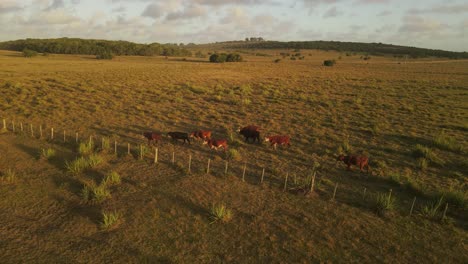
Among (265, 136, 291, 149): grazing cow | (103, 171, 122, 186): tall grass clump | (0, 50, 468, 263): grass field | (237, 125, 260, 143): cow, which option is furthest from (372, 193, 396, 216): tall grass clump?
(103, 171, 122, 186): tall grass clump

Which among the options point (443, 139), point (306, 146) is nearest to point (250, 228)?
point (306, 146)

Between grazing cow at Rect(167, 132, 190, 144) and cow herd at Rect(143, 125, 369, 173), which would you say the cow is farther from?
grazing cow at Rect(167, 132, 190, 144)

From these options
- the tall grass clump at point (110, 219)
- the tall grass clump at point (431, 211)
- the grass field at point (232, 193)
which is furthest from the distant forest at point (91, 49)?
the tall grass clump at point (431, 211)

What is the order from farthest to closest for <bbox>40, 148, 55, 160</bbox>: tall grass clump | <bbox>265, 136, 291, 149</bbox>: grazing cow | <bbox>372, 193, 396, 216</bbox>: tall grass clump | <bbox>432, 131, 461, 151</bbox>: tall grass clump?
<bbox>432, 131, 461, 151</bbox>: tall grass clump
<bbox>265, 136, 291, 149</bbox>: grazing cow
<bbox>40, 148, 55, 160</bbox>: tall grass clump
<bbox>372, 193, 396, 216</bbox>: tall grass clump

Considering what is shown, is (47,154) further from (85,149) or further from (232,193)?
(232,193)

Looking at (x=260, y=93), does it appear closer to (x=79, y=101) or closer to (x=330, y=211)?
(x=79, y=101)

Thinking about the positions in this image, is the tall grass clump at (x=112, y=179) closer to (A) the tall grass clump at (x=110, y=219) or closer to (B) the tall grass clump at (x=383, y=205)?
(A) the tall grass clump at (x=110, y=219)

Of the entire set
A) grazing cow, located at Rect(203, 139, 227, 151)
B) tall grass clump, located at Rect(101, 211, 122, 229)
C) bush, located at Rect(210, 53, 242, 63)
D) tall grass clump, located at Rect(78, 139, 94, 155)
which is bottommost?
tall grass clump, located at Rect(101, 211, 122, 229)
